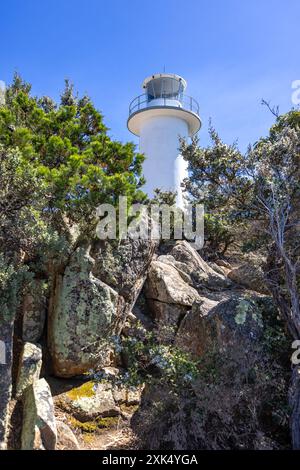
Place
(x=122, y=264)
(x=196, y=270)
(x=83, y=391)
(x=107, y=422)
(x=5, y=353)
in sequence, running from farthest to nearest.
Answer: (x=196, y=270) → (x=122, y=264) → (x=83, y=391) → (x=107, y=422) → (x=5, y=353)

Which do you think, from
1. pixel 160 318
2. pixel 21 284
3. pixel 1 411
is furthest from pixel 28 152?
pixel 160 318

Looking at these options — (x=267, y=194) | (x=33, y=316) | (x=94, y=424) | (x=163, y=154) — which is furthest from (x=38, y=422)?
(x=163, y=154)

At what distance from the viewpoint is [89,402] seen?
527 cm

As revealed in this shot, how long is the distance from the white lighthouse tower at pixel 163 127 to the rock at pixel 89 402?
10.5m

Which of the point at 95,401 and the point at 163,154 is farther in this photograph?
the point at 163,154

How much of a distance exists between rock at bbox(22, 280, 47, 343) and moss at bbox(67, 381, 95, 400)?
973 mm

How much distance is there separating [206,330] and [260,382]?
1496 millimetres

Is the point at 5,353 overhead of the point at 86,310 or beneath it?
beneath

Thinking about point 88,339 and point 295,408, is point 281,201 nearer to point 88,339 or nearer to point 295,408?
point 295,408

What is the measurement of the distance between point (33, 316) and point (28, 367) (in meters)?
1.19

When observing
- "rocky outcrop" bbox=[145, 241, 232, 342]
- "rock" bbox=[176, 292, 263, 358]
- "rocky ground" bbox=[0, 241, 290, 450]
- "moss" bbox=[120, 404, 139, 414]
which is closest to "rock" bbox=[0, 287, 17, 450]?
"rocky ground" bbox=[0, 241, 290, 450]

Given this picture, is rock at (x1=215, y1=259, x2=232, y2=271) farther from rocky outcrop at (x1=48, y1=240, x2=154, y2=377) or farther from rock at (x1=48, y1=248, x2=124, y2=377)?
rock at (x1=48, y1=248, x2=124, y2=377)

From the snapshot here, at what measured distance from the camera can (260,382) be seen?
445 centimetres
